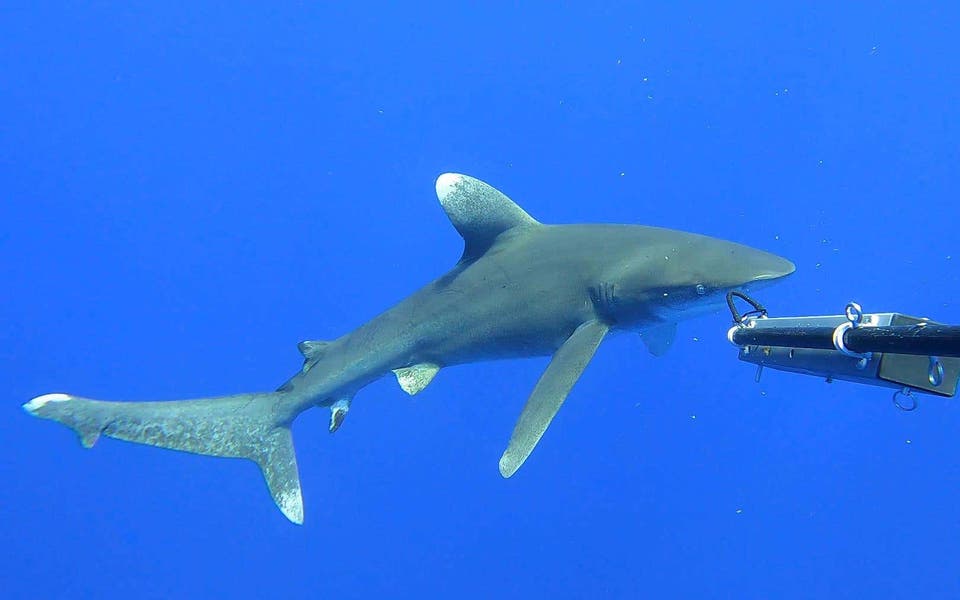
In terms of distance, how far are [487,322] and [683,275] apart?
4.76ft

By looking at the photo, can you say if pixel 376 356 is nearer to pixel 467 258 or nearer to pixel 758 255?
pixel 467 258

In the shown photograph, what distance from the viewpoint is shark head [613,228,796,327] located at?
161 inches

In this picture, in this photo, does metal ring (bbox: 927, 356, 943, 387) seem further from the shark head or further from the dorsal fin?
the dorsal fin

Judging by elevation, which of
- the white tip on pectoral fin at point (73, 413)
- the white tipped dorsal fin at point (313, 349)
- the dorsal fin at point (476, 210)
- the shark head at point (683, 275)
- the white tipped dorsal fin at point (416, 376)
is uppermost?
the dorsal fin at point (476, 210)

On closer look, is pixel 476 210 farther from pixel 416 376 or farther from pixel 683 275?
pixel 683 275

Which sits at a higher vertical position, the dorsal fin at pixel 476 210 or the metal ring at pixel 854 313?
the dorsal fin at pixel 476 210

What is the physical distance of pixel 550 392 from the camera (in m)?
4.32

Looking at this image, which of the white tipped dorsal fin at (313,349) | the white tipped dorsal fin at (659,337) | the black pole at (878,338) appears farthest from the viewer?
the white tipped dorsal fin at (659,337)

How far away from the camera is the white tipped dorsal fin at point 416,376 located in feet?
17.4

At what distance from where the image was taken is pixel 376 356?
532 cm

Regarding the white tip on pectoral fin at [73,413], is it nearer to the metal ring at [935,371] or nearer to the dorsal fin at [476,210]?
the dorsal fin at [476,210]

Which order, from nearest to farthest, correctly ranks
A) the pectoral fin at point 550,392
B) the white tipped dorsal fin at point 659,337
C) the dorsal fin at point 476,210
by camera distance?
the pectoral fin at point 550,392
the dorsal fin at point 476,210
the white tipped dorsal fin at point 659,337

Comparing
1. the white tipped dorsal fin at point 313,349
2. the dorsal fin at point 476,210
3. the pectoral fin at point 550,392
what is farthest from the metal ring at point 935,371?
the white tipped dorsal fin at point 313,349

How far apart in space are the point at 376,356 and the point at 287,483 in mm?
1234
